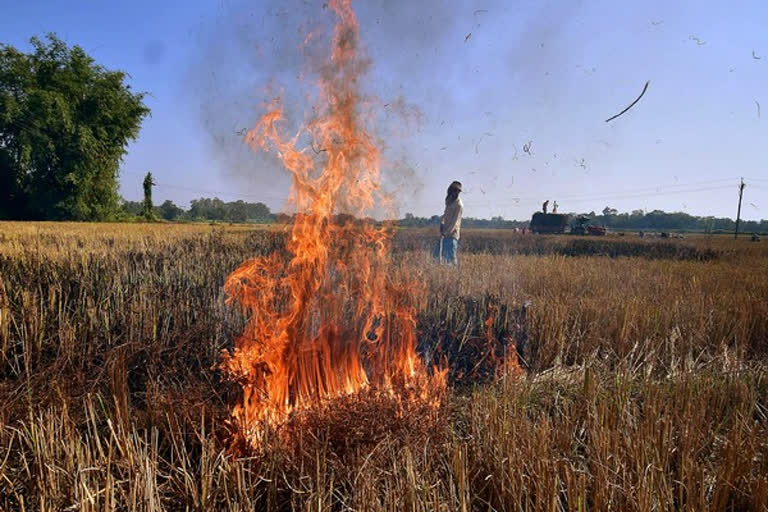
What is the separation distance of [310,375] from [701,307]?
5.83 meters

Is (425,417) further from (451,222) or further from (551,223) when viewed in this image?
(551,223)

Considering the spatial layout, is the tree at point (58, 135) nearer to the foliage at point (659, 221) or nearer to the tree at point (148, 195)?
the tree at point (148, 195)

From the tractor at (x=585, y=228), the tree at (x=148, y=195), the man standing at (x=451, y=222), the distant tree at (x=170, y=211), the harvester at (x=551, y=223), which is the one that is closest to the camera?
the man standing at (x=451, y=222)

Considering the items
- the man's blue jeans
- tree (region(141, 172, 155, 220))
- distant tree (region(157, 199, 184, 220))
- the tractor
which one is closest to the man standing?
the man's blue jeans

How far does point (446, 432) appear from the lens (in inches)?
110

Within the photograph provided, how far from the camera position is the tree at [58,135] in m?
42.0

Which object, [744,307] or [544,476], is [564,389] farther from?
[744,307]

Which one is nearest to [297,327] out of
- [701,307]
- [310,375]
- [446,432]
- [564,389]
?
[310,375]

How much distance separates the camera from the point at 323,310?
3.79 metres

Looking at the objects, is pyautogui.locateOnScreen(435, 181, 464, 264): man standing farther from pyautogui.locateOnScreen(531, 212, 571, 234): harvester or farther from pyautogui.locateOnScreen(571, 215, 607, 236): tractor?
pyautogui.locateOnScreen(531, 212, 571, 234): harvester

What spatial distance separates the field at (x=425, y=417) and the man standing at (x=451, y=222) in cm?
264

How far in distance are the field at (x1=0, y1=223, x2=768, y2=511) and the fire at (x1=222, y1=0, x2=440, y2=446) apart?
0.30 meters

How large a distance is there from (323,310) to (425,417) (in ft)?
4.68

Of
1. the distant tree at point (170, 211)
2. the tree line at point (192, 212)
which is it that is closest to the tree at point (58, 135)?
the tree line at point (192, 212)
